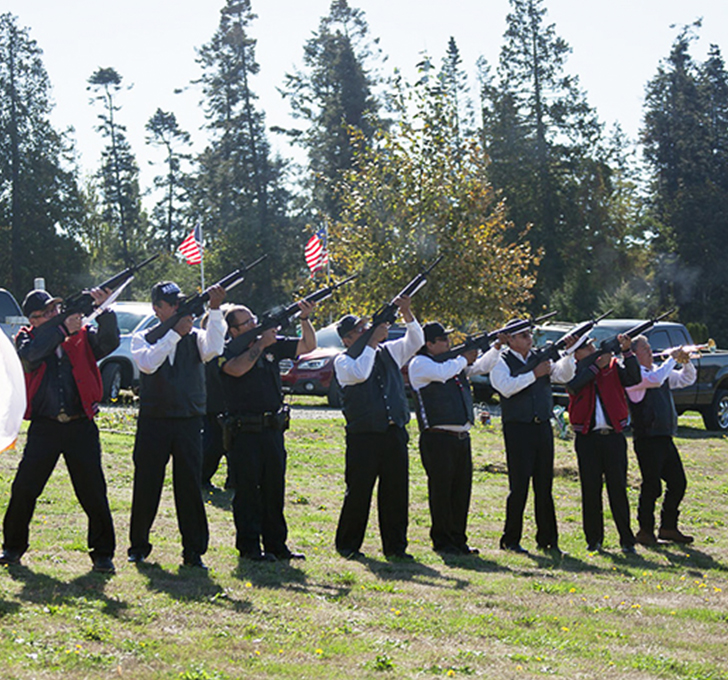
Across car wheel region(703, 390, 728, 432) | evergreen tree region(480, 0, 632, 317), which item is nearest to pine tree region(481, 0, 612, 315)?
evergreen tree region(480, 0, 632, 317)

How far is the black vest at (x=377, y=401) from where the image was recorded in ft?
29.5

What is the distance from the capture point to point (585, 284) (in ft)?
171

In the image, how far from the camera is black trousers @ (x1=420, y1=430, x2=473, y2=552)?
378 inches

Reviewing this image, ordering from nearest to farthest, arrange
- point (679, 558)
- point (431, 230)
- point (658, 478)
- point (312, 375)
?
point (679, 558), point (658, 478), point (312, 375), point (431, 230)

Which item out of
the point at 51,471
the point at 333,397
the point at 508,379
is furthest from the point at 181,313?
the point at 333,397

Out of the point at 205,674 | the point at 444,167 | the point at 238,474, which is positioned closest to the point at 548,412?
the point at 238,474

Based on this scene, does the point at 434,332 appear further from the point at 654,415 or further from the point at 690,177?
the point at 690,177

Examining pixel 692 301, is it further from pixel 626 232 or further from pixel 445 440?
pixel 445 440

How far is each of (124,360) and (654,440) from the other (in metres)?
12.1

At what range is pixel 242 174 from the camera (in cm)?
6144

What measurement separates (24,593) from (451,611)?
2.70 meters

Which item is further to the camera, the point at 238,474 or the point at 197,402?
the point at 238,474

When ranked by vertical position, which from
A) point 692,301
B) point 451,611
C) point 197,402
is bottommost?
point 451,611

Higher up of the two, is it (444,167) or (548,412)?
(444,167)
